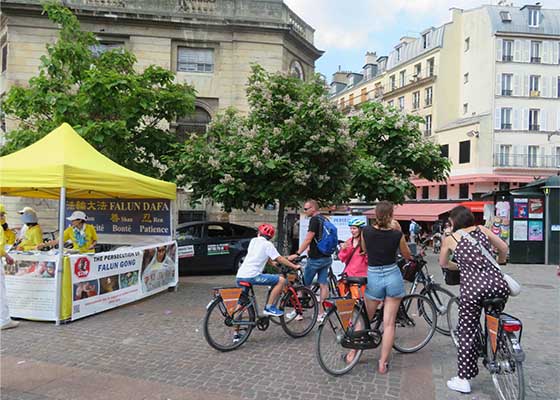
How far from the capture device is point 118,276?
25.2 ft

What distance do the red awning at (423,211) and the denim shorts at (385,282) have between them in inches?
1134

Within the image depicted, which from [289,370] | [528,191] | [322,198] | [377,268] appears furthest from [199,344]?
[528,191]

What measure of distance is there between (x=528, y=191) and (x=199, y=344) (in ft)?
48.6

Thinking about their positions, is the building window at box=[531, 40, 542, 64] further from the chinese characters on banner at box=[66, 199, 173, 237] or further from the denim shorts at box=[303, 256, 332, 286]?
the denim shorts at box=[303, 256, 332, 286]

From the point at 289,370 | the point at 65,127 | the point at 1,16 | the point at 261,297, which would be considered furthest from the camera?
the point at 1,16

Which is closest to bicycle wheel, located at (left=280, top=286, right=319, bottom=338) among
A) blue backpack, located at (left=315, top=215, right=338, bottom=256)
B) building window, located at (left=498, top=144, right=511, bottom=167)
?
blue backpack, located at (left=315, top=215, right=338, bottom=256)

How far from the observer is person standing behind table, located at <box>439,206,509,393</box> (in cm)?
407

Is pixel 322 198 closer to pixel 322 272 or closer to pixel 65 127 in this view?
pixel 322 272

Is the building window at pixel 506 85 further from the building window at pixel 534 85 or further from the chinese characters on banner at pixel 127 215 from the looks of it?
the chinese characters on banner at pixel 127 215

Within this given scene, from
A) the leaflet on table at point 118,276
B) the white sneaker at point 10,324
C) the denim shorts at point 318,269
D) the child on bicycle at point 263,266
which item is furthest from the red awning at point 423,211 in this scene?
the white sneaker at point 10,324

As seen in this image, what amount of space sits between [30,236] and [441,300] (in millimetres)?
7190

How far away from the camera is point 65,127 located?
26.7 ft

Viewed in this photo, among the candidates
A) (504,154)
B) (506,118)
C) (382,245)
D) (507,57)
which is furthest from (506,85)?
(382,245)

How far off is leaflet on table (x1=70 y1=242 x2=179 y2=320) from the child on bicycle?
2.84m
